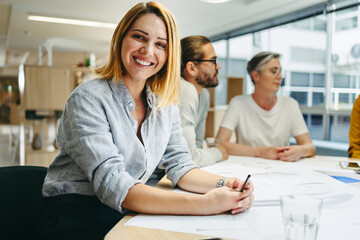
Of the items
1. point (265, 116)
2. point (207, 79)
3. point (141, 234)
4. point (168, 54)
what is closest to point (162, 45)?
point (168, 54)

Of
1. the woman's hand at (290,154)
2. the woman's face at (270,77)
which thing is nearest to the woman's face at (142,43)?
the woman's hand at (290,154)

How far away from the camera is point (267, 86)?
2309mm

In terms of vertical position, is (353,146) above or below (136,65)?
below

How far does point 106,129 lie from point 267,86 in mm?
1630

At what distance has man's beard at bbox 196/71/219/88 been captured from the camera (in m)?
2.02

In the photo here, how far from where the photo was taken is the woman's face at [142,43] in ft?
3.71

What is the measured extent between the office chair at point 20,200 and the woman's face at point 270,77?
169 centimetres

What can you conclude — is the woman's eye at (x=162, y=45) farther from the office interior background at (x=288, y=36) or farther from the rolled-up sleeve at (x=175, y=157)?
the office interior background at (x=288, y=36)

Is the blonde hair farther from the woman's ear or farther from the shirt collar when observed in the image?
the woman's ear

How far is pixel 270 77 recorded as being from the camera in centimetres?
233

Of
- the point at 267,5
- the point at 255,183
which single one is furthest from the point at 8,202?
the point at 267,5

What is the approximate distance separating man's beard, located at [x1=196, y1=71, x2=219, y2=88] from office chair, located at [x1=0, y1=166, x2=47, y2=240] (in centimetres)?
117

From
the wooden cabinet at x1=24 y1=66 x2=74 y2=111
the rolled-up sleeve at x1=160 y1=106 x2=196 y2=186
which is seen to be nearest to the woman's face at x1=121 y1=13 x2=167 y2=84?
the rolled-up sleeve at x1=160 y1=106 x2=196 y2=186

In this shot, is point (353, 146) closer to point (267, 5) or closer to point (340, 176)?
point (340, 176)
